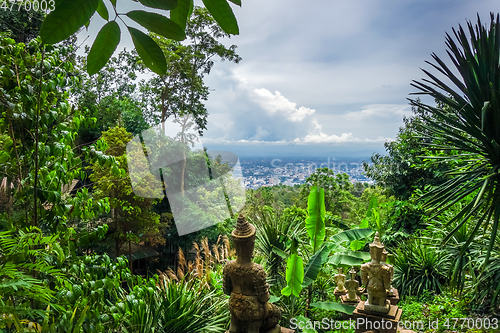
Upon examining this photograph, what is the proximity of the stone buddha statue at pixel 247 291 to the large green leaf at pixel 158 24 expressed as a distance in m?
1.88

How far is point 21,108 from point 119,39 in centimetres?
141

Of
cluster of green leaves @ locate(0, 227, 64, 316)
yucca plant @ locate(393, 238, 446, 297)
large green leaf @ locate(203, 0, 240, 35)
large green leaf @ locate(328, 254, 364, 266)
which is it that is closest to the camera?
large green leaf @ locate(203, 0, 240, 35)

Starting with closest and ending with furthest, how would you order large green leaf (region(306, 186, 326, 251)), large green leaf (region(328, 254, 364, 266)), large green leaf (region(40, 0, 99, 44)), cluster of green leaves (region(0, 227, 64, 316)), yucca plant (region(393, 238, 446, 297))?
1. large green leaf (region(40, 0, 99, 44))
2. cluster of green leaves (region(0, 227, 64, 316))
3. large green leaf (region(328, 254, 364, 266))
4. large green leaf (region(306, 186, 326, 251))
5. yucca plant (region(393, 238, 446, 297))

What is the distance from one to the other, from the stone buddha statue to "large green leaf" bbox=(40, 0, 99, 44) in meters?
1.93

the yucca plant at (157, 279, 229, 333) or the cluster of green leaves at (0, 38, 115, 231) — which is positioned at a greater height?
the cluster of green leaves at (0, 38, 115, 231)

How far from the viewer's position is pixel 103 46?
1.28 feet

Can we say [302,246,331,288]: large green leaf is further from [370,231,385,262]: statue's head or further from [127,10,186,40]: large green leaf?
[127,10,186,40]: large green leaf

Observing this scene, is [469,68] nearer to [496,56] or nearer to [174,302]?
[496,56]

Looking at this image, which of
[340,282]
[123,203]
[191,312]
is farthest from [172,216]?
[340,282]

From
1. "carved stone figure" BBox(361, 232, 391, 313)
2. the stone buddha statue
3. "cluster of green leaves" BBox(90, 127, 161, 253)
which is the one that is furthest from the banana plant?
"cluster of green leaves" BBox(90, 127, 161, 253)

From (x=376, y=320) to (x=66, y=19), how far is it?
3027mm

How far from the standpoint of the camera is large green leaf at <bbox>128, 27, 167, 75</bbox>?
389mm

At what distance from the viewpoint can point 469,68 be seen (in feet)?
7.35

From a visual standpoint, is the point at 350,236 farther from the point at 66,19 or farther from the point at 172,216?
the point at 172,216
